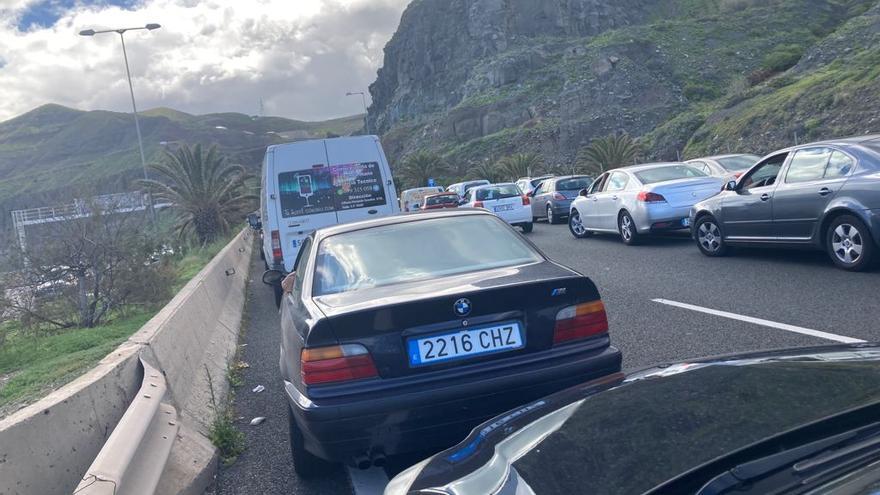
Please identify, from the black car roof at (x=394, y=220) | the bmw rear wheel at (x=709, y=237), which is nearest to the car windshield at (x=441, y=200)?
the bmw rear wheel at (x=709, y=237)

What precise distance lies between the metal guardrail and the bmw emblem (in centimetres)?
163

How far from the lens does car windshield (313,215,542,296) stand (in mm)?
4543

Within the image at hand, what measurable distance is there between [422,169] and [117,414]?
181 ft

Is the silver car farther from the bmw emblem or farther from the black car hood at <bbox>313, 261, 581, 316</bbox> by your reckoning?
the bmw emblem

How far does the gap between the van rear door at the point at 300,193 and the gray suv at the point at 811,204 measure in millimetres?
5942

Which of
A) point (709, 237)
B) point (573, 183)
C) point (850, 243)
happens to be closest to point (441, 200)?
point (573, 183)

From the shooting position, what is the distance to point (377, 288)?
434 centimetres

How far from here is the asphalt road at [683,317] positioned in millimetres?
4797

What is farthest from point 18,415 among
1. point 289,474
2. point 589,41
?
point 589,41

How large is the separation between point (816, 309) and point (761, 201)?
3283mm

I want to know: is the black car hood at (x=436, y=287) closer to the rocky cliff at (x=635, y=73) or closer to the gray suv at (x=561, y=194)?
the gray suv at (x=561, y=194)

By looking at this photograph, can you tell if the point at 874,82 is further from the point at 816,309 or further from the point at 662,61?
the point at 662,61

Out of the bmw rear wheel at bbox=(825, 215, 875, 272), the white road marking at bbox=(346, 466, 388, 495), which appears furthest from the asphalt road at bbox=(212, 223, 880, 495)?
the bmw rear wheel at bbox=(825, 215, 875, 272)

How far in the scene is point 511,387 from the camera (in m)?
3.86
